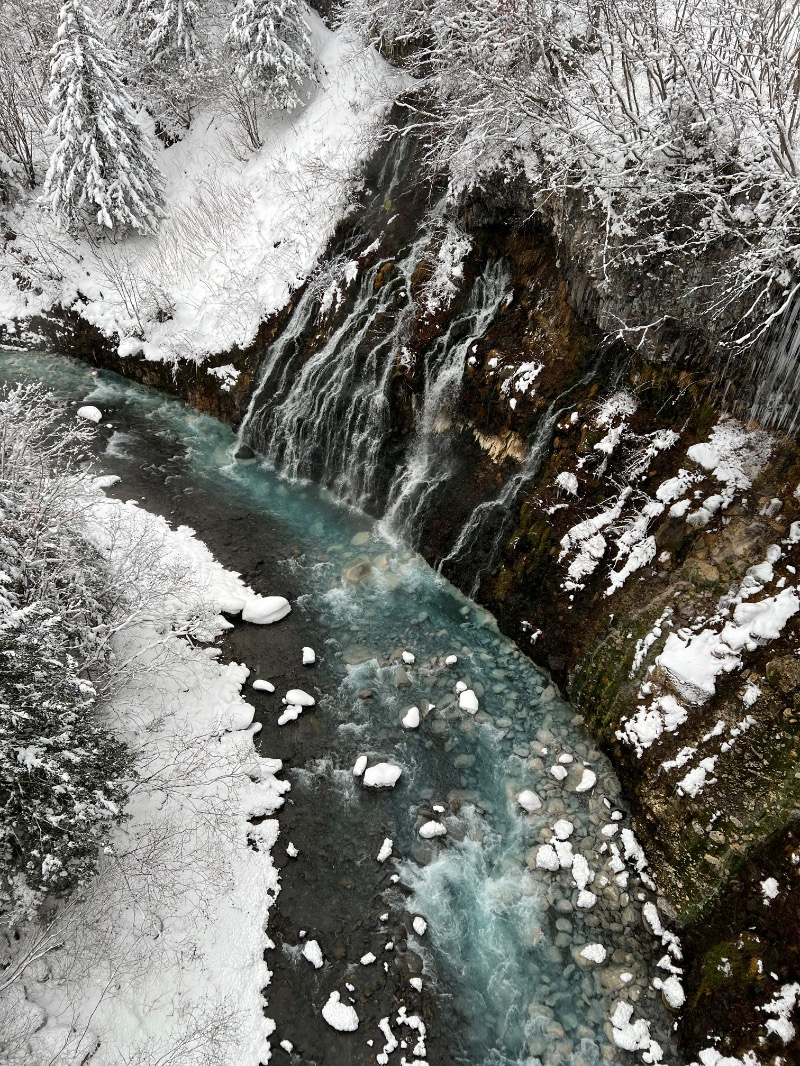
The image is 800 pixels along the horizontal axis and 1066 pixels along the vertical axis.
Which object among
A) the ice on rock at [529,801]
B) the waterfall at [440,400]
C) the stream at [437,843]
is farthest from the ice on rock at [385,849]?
the waterfall at [440,400]

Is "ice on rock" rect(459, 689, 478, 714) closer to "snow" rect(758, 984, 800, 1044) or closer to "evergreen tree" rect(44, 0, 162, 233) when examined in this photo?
"snow" rect(758, 984, 800, 1044)

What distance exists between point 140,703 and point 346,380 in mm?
6602

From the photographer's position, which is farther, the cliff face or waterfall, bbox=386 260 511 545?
waterfall, bbox=386 260 511 545

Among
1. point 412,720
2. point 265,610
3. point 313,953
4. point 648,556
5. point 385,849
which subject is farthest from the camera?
point 265,610

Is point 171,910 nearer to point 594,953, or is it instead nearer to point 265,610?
point 265,610

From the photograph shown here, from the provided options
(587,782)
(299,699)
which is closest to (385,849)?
(299,699)

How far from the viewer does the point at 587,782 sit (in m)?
6.39

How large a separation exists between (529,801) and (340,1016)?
2660 millimetres

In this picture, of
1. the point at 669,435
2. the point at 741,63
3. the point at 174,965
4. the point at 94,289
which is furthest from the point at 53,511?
the point at 94,289

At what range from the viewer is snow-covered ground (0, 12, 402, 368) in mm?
13164

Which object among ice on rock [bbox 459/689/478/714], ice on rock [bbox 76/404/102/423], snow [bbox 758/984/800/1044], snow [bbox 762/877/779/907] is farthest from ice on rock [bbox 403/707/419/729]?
ice on rock [bbox 76/404/102/423]

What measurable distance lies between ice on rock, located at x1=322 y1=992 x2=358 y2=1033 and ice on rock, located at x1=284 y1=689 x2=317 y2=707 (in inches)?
119

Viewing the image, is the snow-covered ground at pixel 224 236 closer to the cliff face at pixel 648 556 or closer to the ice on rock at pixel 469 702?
the cliff face at pixel 648 556

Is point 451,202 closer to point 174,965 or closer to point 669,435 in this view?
point 669,435
